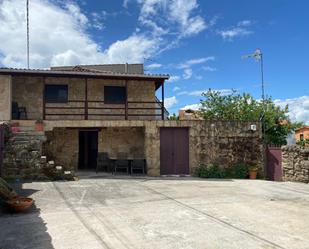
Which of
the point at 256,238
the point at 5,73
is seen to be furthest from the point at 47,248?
the point at 5,73

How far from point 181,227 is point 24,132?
10.4 meters

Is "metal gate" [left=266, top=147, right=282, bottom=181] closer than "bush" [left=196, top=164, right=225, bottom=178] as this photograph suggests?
No

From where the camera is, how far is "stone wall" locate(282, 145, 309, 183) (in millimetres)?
15539

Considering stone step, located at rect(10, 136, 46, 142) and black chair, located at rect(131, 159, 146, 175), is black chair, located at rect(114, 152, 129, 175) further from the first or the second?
stone step, located at rect(10, 136, 46, 142)

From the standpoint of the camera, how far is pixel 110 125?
51.8 feet

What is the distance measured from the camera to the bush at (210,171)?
16.1 meters

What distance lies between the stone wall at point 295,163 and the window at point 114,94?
9.20 meters

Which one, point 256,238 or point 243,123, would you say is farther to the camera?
point 243,123

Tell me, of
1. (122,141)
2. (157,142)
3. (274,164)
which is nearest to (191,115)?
(122,141)

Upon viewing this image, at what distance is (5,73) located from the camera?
51.9 feet

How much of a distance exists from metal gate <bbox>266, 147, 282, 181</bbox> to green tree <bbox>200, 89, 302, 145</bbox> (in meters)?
5.77

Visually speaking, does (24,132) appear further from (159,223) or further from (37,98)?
(159,223)

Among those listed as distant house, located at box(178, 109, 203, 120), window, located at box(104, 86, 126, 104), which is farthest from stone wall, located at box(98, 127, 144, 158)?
distant house, located at box(178, 109, 203, 120)

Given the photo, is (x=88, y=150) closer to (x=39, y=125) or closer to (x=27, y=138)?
(x=39, y=125)
